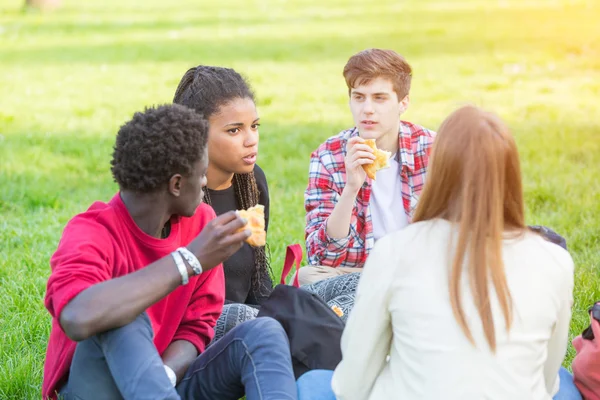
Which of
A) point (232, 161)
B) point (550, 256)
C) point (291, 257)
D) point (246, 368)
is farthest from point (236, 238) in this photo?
point (232, 161)

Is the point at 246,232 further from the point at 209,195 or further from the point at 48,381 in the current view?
the point at 209,195

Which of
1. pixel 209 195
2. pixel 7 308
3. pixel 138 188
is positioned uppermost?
pixel 138 188

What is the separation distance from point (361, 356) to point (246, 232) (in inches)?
21.6

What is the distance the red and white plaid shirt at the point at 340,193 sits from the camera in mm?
4219

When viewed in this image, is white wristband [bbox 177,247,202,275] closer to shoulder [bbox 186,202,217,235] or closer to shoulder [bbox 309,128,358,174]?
shoulder [bbox 186,202,217,235]

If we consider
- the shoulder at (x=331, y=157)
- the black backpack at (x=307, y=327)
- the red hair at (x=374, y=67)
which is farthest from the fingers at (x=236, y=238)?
the red hair at (x=374, y=67)

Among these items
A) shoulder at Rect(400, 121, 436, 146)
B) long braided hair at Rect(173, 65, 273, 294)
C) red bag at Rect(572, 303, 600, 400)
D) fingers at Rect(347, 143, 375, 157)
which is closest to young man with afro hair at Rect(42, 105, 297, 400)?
long braided hair at Rect(173, 65, 273, 294)

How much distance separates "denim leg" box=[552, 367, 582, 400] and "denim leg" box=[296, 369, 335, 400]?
816 mm

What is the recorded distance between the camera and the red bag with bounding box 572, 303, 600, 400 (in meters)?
3.01

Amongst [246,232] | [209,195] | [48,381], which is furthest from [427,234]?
[209,195]

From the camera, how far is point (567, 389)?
308 cm

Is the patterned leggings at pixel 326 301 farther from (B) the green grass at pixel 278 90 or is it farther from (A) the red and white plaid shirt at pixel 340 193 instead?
(B) the green grass at pixel 278 90

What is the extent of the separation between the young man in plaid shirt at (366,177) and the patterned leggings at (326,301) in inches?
6.7

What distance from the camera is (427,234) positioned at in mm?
2367
